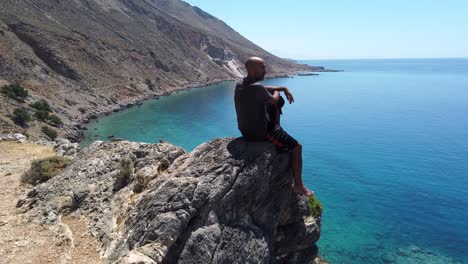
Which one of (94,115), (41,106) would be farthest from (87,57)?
(41,106)

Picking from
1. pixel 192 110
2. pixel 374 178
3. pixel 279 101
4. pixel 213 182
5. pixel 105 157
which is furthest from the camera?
pixel 192 110

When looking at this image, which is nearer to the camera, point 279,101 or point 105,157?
point 279,101

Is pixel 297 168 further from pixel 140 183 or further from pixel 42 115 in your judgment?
pixel 42 115

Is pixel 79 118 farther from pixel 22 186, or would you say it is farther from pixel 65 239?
pixel 65 239

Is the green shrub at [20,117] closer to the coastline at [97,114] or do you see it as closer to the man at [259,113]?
the coastline at [97,114]

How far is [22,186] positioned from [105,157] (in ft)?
13.8

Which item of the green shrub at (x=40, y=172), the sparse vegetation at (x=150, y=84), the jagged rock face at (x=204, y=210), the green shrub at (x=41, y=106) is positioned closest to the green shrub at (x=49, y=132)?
the green shrub at (x=41, y=106)

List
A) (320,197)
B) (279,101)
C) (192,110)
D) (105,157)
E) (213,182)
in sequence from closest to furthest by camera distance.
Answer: (213,182)
(279,101)
(105,157)
(320,197)
(192,110)

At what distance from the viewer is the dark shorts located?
33.9 ft

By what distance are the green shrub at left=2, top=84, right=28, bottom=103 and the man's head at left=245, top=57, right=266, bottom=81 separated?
170ft

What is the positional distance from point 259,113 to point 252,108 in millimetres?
251

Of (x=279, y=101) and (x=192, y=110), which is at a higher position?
(x=279, y=101)

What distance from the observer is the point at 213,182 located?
31.3 ft

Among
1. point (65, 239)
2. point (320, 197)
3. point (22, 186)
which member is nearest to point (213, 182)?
point (65, 239)
